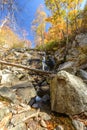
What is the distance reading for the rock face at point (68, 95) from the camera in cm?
424

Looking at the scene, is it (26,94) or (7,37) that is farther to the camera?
(7,37)

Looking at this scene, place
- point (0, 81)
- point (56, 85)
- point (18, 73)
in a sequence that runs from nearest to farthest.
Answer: point (56, 85) < point (0, 81) < point (18, 73)

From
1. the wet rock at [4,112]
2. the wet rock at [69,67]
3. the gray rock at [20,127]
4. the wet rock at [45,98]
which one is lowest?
the wet rock at [45,98]

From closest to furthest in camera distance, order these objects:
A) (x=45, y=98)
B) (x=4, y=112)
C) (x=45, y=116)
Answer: (x=4, y=112) < (x=45, y=116) < (x=45, y=98)

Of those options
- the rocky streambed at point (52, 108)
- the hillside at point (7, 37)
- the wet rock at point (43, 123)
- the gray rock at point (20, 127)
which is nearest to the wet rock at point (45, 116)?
the rocky streambed at point (52, 108)

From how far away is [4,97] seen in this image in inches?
194

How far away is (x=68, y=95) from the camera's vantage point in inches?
172

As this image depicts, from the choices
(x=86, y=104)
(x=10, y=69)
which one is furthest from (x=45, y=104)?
(x=10, y=69)

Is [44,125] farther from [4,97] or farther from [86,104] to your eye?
[4,97]

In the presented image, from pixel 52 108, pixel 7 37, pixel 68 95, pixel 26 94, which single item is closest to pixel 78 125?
pixel 68 95

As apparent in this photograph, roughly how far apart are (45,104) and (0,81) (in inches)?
93.6

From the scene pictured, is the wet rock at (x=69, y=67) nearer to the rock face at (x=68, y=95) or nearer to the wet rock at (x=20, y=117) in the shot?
the rock face at (x=68, y=95)

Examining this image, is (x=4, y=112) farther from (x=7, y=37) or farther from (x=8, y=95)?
(x=7, y=37)

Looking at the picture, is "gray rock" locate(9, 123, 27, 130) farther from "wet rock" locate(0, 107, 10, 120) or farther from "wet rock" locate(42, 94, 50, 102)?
"wet rock" locate(42, 94, 50, 102)
